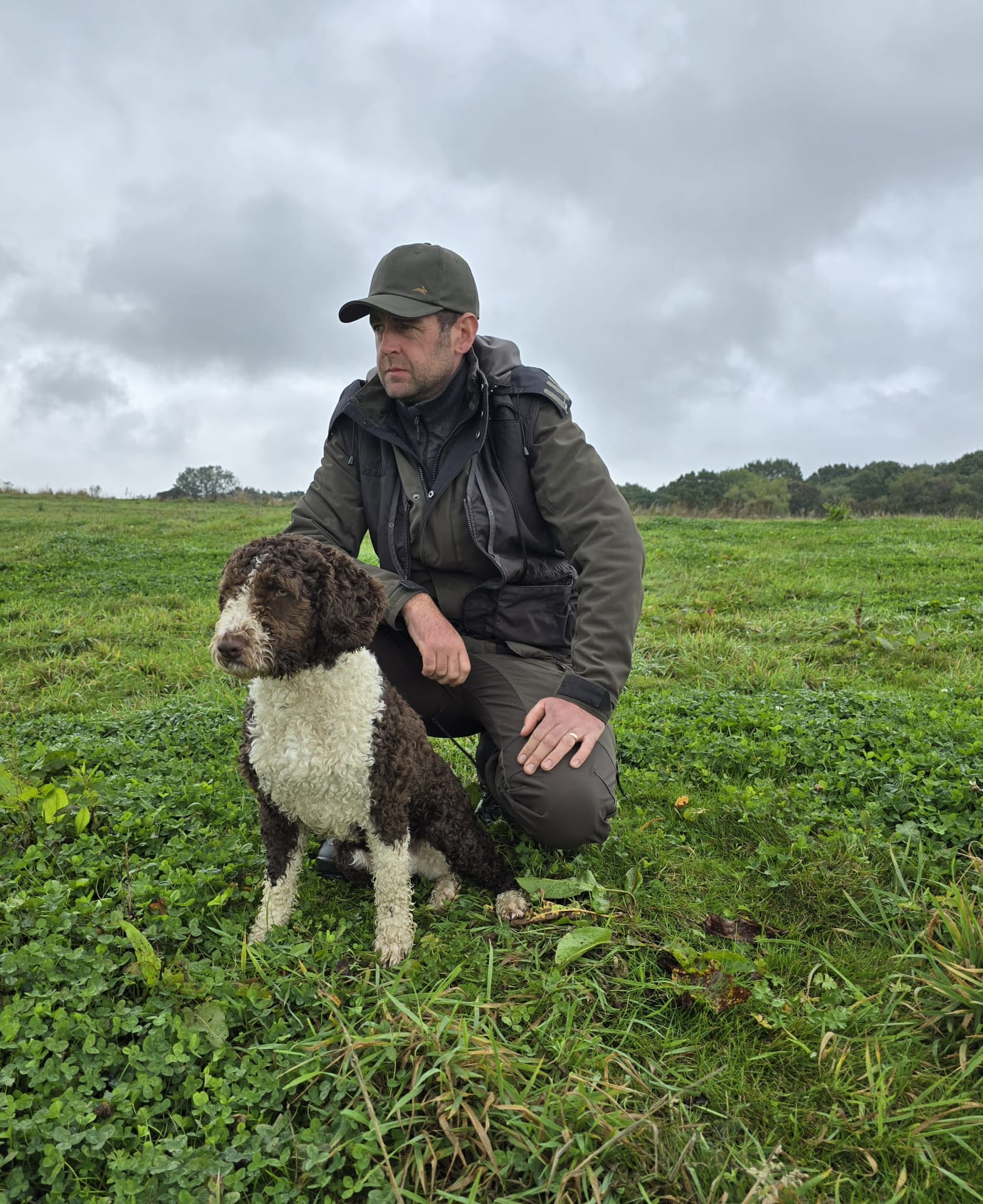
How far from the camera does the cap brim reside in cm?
373

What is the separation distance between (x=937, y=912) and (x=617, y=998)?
1241mm

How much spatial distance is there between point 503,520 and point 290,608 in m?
1.43

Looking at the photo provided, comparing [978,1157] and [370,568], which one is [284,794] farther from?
[978,1157]

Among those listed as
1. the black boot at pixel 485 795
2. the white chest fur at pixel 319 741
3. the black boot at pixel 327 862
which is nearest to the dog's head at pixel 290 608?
the white chest fur at pixel 319 741

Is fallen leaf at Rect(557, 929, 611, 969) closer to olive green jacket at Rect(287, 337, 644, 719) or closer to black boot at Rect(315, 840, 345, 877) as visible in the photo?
olive green jacket at Rect(287, 337, 644, 719)

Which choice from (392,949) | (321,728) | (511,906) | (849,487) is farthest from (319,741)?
(849,487)

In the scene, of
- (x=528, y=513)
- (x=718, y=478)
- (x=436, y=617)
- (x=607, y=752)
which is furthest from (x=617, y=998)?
(x=718, y=478)

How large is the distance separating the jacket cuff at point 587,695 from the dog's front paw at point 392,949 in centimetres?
125

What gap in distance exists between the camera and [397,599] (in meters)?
3.94

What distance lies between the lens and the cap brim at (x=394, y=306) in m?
3.73

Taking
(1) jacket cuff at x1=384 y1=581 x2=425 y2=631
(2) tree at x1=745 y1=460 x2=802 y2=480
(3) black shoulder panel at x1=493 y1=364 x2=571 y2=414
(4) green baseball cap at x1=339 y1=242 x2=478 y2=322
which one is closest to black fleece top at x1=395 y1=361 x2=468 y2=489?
(3) black shoulder panel at x1=493 y1=364 x2=571 y2=414

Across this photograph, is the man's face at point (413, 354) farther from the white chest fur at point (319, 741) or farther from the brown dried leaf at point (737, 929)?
the brown dried leaf at point (737, 929)

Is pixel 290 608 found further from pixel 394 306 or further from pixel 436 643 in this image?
pixel 394 306

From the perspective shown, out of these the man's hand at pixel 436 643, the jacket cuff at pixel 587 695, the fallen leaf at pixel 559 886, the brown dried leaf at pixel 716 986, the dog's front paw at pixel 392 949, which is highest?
the man's hand at pixel 436 643
